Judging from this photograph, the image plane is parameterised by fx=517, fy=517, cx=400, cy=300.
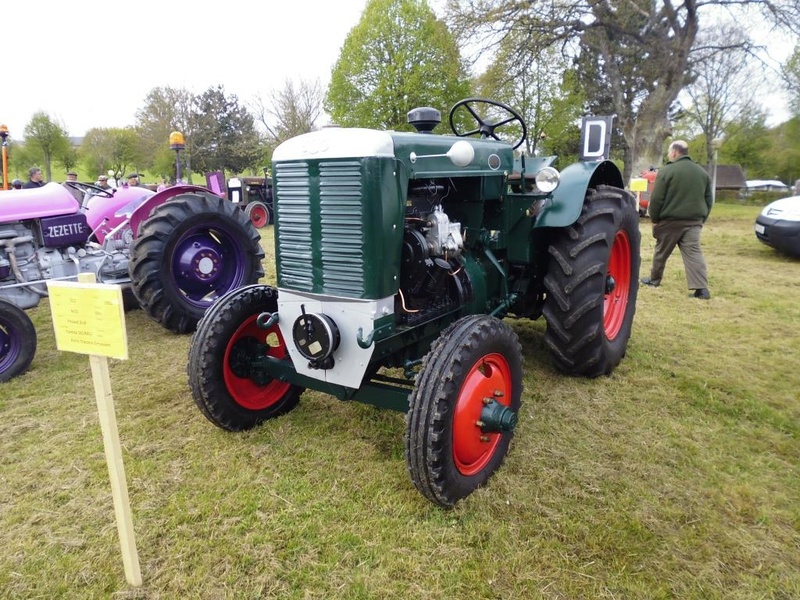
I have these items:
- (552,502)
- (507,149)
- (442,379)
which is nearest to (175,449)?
(442,379)

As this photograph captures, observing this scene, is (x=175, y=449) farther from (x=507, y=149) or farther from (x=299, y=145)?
(x=507, y=149)

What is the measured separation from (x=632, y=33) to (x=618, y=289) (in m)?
15.4

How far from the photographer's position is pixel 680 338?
4219mm

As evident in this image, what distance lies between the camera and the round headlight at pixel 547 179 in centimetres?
279

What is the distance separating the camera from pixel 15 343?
3623mm

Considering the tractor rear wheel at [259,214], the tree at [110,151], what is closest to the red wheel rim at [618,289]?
the tractor rear wheel at [259,214]

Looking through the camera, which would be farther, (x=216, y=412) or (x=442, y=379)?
(x=216, y=412)

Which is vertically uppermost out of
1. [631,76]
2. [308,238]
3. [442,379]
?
[631,76]

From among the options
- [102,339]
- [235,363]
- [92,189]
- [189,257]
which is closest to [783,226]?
[189,257]

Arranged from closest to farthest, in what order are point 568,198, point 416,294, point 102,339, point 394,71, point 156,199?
point 102,339, point 416,294, point 568,198, point 156,199, point 394,71

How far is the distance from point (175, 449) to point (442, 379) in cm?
154

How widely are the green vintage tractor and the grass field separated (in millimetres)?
231

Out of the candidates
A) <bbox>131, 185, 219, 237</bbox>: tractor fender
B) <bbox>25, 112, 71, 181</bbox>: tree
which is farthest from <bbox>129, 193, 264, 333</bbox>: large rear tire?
<bbox>25, 112, 71, 181</bbox>: tree

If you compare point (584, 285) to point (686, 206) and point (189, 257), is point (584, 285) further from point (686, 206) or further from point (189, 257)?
point (686, 206)
